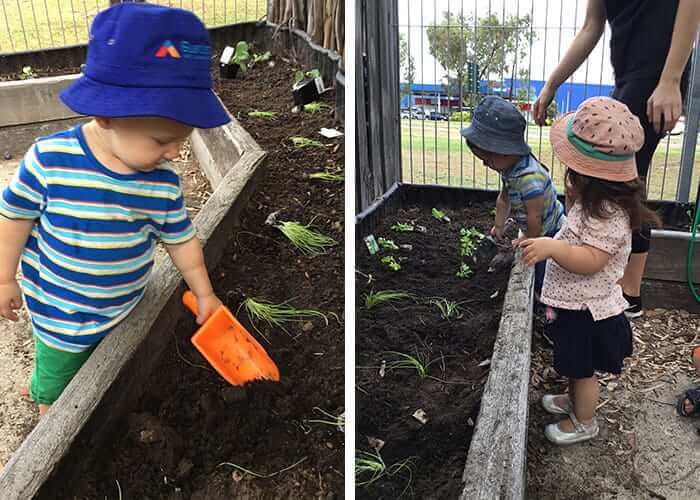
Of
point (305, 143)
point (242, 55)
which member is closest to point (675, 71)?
point (305, 143)

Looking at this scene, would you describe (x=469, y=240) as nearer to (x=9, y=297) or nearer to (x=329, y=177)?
(x=329, y=177)

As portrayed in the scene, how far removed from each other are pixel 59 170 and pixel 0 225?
0.32 ft

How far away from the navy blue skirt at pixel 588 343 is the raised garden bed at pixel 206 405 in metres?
0.35

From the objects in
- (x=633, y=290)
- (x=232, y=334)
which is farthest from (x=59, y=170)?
(x=633, y=290)

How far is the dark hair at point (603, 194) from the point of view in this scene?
34.5 inches

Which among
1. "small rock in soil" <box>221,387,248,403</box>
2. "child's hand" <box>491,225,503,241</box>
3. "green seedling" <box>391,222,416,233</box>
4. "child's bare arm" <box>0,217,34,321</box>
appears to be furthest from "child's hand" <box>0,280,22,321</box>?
"child's hand" <box>491,225,503,241</box>

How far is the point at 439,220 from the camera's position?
1617 mm

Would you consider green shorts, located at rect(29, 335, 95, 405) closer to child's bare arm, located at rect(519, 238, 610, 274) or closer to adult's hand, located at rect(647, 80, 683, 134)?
child's bare arm, located at rect(519, 238, 610, 274)

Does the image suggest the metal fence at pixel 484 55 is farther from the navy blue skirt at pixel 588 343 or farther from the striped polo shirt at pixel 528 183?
the navy blue skirt at pixel 588 343

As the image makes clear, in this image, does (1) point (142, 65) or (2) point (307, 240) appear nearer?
(1) point (142, 65)

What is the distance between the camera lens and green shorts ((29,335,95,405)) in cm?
82

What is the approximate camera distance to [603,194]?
879 mm

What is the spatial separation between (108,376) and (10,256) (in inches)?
6.7

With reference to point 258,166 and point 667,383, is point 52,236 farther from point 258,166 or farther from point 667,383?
point 667,383
